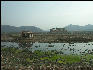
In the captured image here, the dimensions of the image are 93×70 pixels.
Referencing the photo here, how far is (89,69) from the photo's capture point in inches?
523

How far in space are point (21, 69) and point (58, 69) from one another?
311 centimetres

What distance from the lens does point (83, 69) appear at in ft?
44.3

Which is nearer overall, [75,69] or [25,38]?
[75,69]

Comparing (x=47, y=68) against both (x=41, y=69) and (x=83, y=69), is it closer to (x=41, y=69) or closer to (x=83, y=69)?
(x=41, y=69)

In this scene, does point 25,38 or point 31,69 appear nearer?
point 31,69

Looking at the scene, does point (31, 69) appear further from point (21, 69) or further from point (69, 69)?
point (69, 69)

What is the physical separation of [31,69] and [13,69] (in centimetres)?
150

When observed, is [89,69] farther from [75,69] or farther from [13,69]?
[13,69]

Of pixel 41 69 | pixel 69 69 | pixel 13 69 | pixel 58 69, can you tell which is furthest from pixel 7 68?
pixel 69 69

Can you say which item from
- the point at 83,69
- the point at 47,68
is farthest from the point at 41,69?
the point at 83,69

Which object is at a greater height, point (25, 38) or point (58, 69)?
point (58, 69)

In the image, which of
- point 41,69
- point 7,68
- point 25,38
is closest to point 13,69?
point 7,68

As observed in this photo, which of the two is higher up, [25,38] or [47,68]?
[47,68]

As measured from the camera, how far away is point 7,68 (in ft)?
44.4
